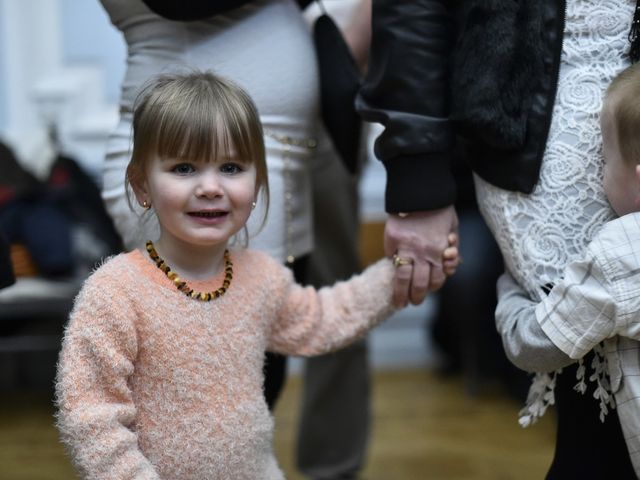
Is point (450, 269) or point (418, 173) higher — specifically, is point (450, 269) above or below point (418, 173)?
below

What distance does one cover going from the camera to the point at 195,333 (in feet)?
4.49

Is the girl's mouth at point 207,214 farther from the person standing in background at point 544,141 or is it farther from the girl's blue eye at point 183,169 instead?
the person standing in background at point 544,141

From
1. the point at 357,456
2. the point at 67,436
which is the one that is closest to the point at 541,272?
the point at 67,436

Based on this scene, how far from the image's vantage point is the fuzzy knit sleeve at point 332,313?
1.56 metres

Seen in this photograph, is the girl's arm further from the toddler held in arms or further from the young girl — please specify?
the young girl

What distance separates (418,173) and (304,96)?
25 centimetres

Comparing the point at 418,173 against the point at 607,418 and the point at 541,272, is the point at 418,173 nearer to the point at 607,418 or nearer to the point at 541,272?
the point at 541,272

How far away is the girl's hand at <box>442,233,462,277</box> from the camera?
159 centimetres

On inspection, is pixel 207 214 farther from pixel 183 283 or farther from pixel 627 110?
pixel 627 110

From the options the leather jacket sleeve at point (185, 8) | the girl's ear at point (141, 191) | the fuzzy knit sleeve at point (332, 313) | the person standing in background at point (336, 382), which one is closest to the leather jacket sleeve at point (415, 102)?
the fuzzy knit sleeve at point (332, 313)

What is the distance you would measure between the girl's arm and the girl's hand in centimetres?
13

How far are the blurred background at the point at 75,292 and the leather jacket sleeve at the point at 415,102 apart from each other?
0.95 meters

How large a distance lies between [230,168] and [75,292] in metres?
1.51

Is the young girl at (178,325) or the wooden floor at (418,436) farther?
the wooden floor at (418,436)
